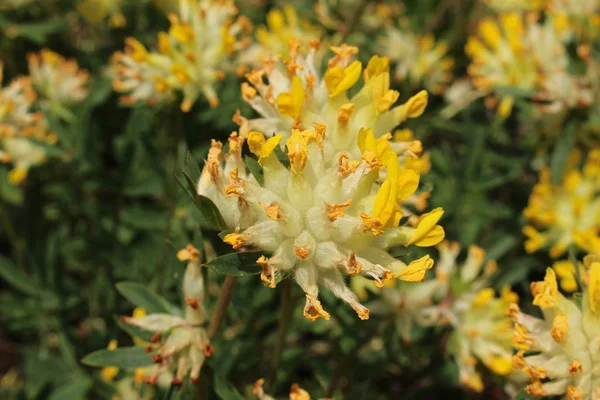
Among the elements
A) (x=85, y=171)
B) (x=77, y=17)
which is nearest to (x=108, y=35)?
(x=77, y=17)

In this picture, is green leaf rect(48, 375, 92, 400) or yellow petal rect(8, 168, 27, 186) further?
yellow petal rect(8, 168, 27, 186)

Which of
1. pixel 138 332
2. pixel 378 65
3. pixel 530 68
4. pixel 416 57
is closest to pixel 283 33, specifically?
pixel 416 57

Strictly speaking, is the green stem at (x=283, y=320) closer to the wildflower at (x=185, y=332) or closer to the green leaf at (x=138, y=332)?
the wildflower at (x=185, y=332)

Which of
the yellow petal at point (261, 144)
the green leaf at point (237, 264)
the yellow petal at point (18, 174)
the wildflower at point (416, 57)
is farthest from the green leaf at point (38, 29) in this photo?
the green leaf at point (237, 264)

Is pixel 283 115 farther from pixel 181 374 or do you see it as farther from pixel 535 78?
pixel 535 78

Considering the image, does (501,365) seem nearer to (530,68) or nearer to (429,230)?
(429,230)

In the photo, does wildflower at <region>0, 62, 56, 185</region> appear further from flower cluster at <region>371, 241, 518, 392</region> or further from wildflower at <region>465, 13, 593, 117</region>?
wildflower at <region>465, 13, 593, 117</region>

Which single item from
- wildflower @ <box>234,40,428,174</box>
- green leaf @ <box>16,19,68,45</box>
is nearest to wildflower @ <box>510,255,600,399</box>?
wildflower @ <box>234,40,428,174</box>
